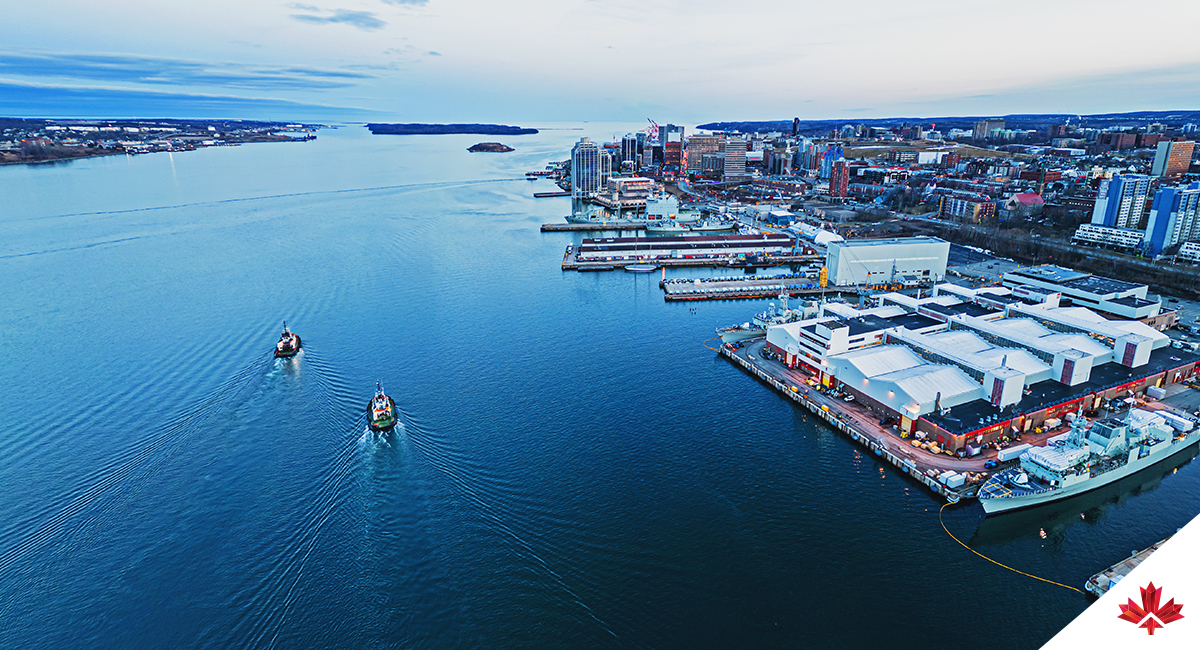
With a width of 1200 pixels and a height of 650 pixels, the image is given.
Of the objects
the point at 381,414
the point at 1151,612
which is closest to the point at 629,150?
the point at 381,414

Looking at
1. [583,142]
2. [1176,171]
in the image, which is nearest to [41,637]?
[583,142]

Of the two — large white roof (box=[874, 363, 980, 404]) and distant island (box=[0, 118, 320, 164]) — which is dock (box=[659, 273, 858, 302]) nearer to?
large white roof (box=[874, 363, 980, 404])

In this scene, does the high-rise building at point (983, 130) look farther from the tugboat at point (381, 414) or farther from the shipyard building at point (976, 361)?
the tugboat at point (381, 414)

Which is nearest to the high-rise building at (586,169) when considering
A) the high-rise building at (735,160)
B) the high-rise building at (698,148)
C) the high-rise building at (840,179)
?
the high-rise building at (735,160)

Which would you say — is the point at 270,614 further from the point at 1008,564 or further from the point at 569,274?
the point at 569,274

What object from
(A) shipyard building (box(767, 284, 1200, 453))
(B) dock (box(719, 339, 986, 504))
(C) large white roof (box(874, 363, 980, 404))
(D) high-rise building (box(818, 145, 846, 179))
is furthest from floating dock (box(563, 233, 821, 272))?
(D) high-rise building (box(818, 145, 846, 179))
